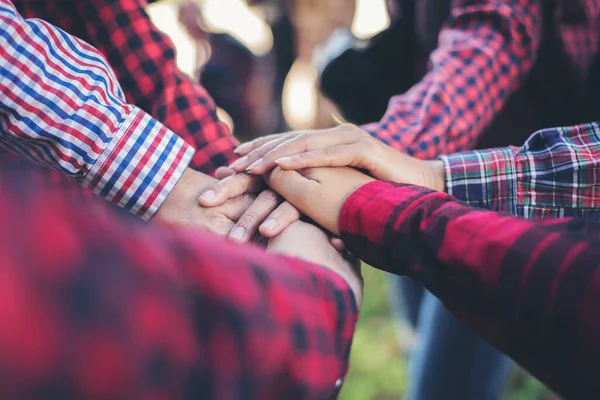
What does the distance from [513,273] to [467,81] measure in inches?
27.3

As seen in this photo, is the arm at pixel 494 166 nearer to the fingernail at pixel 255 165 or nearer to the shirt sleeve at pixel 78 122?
the fingernail at pixel 255 165

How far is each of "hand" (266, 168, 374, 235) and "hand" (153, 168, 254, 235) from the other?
0.31 ft

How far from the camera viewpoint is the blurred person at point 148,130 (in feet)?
2.17

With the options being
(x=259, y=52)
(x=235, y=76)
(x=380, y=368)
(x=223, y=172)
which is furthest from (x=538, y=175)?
(x=259, y=52)

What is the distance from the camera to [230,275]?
34cm

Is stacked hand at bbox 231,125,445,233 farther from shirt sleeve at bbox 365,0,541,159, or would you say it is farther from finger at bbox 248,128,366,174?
shirt sleeve at bbox 365,0,541,159

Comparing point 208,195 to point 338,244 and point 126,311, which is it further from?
point 126,311

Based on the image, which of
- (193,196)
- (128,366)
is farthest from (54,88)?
(128,366)

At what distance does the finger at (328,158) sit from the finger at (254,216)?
6 centimetres

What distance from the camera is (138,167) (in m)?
0.69

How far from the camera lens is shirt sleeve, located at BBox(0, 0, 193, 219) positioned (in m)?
0.61

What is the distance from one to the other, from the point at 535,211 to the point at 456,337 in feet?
1.38

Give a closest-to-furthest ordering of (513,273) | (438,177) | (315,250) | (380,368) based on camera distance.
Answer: (513,273)
(315,250)
(438,177)
(380,368)

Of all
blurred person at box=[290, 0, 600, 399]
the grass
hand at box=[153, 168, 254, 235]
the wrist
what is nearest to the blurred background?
the grass
